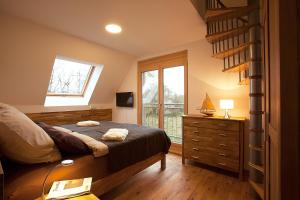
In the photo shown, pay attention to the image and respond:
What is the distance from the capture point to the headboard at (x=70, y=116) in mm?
→ 3543

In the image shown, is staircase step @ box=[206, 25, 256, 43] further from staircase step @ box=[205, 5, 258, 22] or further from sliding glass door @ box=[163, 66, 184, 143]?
sliding glass door @ box=[163, 66, 184, 143]

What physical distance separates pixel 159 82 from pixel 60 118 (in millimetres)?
2563

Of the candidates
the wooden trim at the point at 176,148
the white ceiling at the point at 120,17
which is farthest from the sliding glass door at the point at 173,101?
the white ceiling at the point at 120,17

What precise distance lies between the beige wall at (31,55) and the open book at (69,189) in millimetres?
2615

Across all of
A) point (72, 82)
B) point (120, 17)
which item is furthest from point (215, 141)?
point (72, 82)

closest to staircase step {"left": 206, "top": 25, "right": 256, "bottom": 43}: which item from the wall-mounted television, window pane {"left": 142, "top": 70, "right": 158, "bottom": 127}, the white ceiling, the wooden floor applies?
the white ceiling

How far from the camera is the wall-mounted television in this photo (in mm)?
4625

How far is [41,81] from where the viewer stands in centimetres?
331

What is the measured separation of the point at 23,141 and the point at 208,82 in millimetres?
3019

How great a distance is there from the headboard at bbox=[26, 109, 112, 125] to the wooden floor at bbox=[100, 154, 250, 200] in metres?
2.44

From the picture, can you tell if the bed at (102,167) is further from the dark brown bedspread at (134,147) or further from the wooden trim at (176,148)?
→ the wooden trim at (176,148)

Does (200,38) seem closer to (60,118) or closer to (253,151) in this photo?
(253,151)

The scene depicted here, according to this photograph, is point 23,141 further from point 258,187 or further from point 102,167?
point 258,187

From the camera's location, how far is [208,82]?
3225mm
